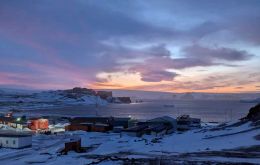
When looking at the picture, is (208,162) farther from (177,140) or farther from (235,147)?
(177,140)

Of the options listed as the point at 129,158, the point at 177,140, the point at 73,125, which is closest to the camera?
the point at 129,158

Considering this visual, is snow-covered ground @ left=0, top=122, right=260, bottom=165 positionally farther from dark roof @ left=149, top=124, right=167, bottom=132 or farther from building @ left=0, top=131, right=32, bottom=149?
dark roof @ left=149, top=124, right=167, bottom=132

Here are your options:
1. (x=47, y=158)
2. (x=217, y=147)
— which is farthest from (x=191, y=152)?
(x=47, y=158)

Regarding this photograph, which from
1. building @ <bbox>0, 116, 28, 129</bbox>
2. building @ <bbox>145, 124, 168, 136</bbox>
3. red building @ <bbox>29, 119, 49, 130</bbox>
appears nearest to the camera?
building @ <bbox>145, 124, 168, 136</bbox>

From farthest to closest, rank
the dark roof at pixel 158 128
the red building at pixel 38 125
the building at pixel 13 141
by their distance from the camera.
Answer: the red building at pixel 38 125
the dark roof at pixel 158 128
the building at pixel 13 141

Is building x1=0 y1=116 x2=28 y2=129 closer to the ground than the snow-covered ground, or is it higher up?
higher up

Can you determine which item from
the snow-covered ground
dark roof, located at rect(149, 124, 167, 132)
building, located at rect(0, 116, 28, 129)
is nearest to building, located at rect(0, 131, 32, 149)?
the snow-covered ground

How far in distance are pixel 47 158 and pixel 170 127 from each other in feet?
106

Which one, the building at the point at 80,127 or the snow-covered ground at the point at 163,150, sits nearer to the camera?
the snow-covered ground at the point at 163,150

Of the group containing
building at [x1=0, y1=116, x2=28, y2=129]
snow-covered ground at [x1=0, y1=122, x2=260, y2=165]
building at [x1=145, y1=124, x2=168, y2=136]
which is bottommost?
snow-covered ground at [x1=0, y1=122, x2=260, y2=165]

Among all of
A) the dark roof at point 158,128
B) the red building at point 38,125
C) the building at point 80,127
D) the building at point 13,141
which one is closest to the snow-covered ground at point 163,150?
the building at point 13,141

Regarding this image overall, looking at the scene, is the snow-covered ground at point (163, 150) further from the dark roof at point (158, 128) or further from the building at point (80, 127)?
the building at point (80, 127)

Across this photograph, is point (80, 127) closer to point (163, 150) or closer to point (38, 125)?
point (38, 125)

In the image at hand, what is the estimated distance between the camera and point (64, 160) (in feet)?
118
